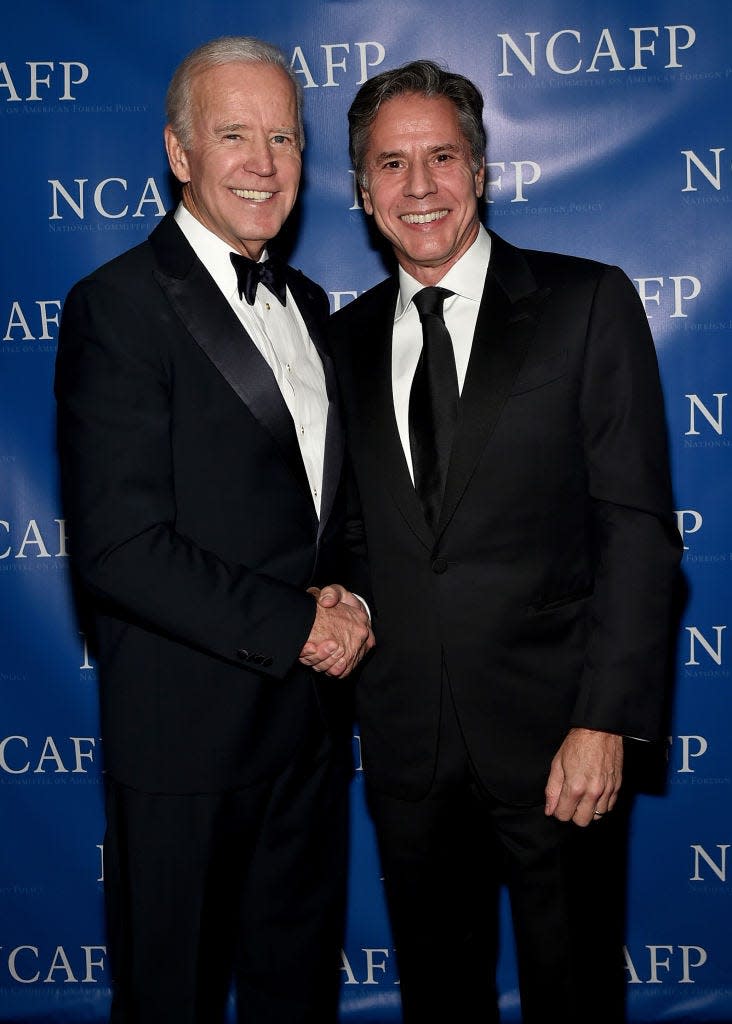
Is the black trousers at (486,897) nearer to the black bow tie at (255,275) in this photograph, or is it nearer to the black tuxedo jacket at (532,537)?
the black tuxedo jacket at (532,537)

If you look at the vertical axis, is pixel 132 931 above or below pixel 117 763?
below

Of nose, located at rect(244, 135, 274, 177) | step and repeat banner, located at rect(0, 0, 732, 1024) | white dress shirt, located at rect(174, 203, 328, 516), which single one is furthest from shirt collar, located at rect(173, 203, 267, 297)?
step and repeat banner, located at rect(0, 0, 732, 1024)

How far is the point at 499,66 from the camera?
271 centimetres

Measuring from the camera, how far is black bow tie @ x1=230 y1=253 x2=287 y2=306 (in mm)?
1981

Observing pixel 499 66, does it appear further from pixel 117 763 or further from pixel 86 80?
pixel 117 763

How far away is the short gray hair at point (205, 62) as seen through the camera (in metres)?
1.97

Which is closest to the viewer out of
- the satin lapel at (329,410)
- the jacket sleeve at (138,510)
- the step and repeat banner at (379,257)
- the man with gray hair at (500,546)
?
the jacket sleeve at (138,510)

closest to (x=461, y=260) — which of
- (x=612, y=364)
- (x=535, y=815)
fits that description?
(x=612, y=364)

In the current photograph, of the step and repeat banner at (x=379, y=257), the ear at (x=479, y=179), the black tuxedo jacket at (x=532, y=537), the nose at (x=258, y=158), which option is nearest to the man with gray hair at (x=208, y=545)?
the nose at (x=258, y=158)

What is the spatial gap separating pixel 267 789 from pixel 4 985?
1.52 metres

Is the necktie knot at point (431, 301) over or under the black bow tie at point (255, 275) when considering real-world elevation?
under

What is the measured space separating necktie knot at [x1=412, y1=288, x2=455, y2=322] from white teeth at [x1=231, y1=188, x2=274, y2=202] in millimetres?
342

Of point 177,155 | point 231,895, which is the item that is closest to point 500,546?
point 231,895

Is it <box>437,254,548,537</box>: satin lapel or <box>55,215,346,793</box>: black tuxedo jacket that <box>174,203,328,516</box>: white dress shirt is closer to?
<box>55,215,346,793</box>: black tuxedo jacket
